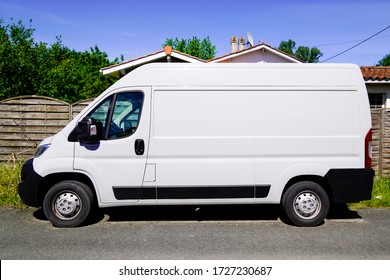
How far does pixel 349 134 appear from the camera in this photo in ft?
17.3

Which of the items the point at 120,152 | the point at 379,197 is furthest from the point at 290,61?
the point at 120,152

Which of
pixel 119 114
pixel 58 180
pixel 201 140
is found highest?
pixel 119 114

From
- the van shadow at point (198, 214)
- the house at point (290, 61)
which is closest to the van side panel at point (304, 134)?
the van shadow at point (198, 214)

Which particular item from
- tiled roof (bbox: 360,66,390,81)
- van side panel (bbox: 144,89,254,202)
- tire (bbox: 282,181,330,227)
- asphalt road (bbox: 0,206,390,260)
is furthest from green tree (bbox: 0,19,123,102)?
tiled roof (bbox: 360,66,390,81)

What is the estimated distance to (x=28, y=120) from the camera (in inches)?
360

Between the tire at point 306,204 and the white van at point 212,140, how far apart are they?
0.19 meters

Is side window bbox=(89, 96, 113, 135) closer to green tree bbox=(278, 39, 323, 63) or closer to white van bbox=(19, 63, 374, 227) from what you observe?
white van bbox=(19, 63, 374, 227)

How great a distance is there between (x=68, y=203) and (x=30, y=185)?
0.64 metres

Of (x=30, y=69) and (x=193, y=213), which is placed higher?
(x=30, y=69)

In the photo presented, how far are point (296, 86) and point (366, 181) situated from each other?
1842mm

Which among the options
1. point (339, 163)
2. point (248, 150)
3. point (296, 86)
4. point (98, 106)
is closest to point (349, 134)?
point (339, 163)

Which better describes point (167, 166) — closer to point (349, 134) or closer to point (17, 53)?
point (349, 134)

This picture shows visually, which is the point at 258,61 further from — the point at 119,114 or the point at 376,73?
the point at 119,114
